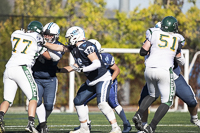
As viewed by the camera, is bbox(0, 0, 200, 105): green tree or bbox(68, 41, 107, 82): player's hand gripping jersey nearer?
bbox(68, 41, 107, 82): player's hand gripping jersey

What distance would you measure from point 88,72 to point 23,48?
45.0 inches

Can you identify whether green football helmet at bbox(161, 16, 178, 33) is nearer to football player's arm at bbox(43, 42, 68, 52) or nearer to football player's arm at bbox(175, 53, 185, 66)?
football player's arm at bbox(175, 53, 185, 66)

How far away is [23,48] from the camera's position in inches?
213

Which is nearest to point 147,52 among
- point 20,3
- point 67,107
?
point 67,107

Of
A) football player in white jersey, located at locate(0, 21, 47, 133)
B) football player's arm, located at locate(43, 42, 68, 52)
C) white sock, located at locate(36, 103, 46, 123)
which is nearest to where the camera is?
football player in white jersey, located at locate(0, 21, 47, 133)

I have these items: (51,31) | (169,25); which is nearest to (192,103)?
(169,25)

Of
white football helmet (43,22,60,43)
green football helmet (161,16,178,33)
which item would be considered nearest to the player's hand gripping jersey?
white football helmet (43,22,60,43)

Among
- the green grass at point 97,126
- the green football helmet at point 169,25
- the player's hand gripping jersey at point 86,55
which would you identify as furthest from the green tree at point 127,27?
the green football helmet at point 169,25

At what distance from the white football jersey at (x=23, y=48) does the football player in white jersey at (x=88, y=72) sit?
0.37 meters

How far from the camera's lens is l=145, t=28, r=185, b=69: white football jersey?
17.7ft

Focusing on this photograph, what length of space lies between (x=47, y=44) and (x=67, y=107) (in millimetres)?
7344

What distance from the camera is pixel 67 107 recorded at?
13.0 metres

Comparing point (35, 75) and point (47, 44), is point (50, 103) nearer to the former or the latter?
point (35, 75)

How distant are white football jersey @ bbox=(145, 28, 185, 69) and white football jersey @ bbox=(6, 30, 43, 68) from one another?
166 cm
